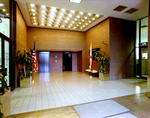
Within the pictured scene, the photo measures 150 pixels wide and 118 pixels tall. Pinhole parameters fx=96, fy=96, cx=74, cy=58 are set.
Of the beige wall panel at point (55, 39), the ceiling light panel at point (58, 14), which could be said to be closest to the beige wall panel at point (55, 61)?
the beige wall panel at point (55, 39)

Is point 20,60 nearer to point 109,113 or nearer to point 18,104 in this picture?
point 18,104

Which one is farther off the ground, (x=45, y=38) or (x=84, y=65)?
(x=45, y=38)

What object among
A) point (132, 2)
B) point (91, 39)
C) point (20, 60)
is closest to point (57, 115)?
point (20, 60)

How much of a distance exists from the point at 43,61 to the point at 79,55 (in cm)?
443

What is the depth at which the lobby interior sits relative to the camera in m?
3.46

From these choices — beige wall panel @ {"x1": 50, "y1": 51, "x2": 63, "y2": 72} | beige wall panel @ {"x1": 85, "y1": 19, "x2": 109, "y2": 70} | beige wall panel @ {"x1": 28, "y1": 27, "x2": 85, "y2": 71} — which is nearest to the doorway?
beige wall panel @ {"x1": 50, "y1": 51, "x2": 63, "y2": 72}

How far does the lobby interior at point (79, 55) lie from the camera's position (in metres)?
3.46

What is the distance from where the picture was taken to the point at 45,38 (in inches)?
392

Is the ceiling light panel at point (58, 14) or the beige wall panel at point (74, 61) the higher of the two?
the ceiling light panel at point (58, 14)

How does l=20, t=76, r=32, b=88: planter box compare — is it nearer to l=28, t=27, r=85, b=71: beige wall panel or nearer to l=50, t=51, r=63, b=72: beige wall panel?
l=28, t=27, r=85, b=71: beige wall panel

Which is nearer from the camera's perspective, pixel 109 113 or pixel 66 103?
pixel 109 113

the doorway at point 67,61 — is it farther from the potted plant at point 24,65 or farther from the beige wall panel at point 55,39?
the potted plant at point 24,65

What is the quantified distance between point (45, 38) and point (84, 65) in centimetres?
523

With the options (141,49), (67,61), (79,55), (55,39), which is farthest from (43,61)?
(141,49)
